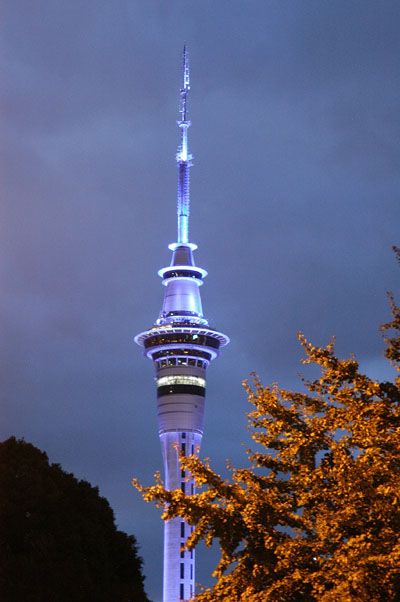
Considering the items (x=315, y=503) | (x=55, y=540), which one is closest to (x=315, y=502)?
(x=315, y=503)

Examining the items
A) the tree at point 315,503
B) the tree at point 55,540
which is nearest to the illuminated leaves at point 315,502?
the tree at point 315,503

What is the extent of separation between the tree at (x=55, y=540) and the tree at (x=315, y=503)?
2679 centimetres

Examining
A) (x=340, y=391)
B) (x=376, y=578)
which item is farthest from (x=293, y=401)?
(x=376, y=578)

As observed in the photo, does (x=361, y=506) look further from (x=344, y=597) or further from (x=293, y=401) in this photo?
(x=293, y=401)

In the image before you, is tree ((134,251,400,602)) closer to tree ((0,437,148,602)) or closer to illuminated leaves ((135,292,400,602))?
illuminated leaves ((135,292,400,602))

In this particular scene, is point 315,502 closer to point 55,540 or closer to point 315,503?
point 315,503

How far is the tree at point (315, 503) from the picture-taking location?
26203 millimetres

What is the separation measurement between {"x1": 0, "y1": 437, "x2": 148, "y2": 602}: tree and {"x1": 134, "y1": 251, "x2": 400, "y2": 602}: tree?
26787mm

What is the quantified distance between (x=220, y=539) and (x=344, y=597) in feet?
13.8

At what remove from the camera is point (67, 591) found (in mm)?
55844

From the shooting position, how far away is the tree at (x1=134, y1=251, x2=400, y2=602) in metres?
26.2

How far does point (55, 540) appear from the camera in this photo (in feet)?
187

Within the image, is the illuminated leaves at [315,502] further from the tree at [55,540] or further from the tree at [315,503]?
the tree at [55,540]

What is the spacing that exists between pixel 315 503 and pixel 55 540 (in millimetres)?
30134
